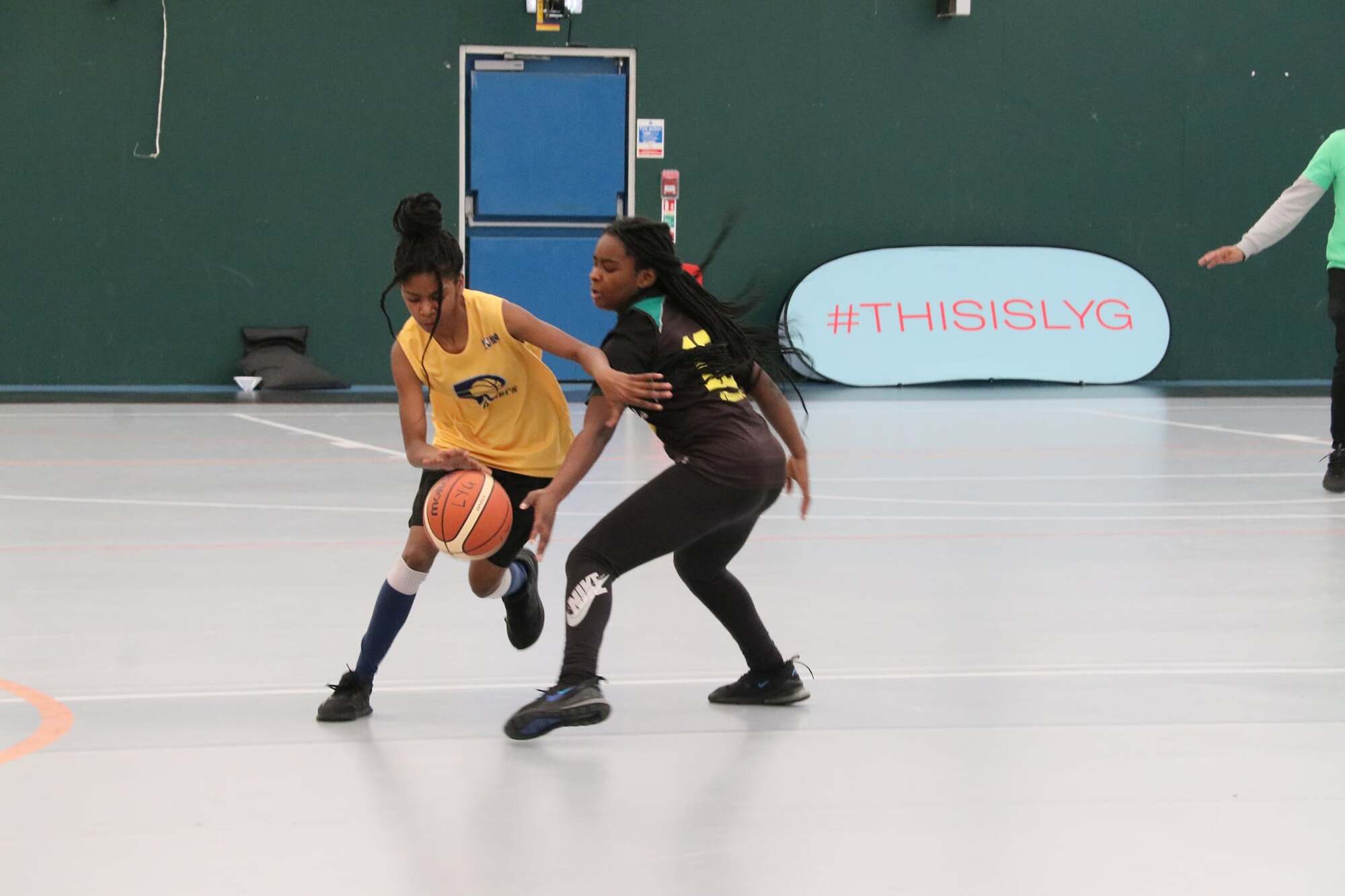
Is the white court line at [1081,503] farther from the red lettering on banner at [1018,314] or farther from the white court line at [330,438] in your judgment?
the red lettering on banner at [1018,314]

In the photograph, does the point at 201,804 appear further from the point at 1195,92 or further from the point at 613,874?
the point at 1195,92

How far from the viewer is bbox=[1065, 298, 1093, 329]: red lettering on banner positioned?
1563 centimetres

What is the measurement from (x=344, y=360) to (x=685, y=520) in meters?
11.5

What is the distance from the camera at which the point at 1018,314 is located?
15562 mm

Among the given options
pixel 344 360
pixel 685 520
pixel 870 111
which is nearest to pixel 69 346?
pixel 344 360

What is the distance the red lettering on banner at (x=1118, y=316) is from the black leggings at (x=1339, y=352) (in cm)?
732

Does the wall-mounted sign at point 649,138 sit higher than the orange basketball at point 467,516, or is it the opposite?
the wall-mounted sign at point 649,138

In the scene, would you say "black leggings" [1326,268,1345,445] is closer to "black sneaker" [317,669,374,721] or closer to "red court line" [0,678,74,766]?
"black sneaker" [317,669,374,721]

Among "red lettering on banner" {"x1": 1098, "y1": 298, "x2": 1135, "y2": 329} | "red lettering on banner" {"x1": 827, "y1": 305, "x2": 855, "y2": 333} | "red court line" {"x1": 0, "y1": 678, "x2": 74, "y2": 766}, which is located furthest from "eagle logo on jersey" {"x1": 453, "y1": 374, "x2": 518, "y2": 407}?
"red lettering on banner" {"x1": 1098, "y1": 298, "x2": 1135, "y2": 329}

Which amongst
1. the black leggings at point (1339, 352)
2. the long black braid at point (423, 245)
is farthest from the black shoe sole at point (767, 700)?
the black leggings at point (1339, 352)

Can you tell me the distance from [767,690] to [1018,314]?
467 inches

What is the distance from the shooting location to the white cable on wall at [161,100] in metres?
14.5

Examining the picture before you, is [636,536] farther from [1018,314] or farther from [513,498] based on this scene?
[1018,314]

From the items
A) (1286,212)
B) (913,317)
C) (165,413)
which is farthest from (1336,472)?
(165,413)
